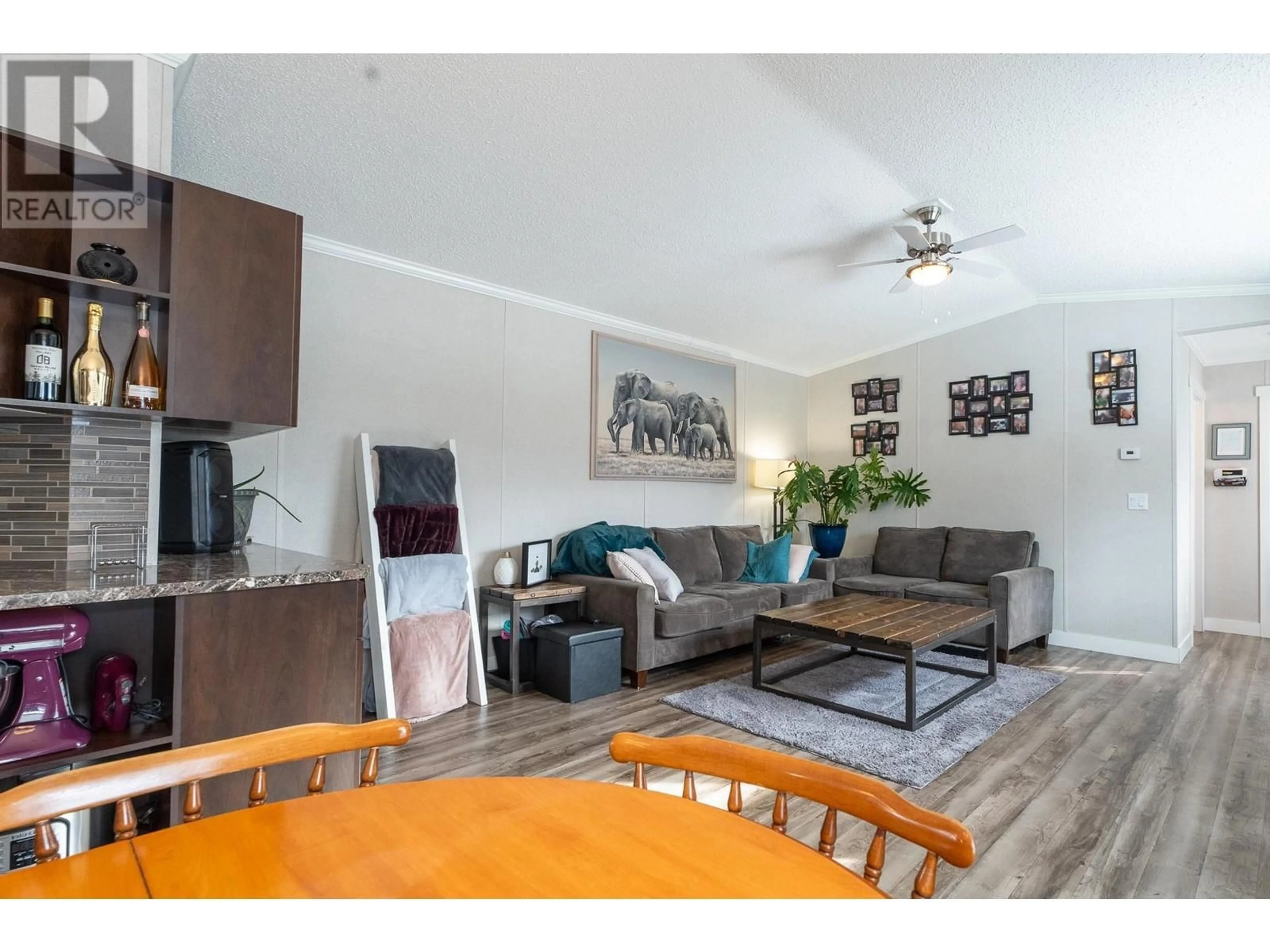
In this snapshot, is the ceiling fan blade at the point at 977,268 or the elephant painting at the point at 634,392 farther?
the elephant painting at the point at 634,392

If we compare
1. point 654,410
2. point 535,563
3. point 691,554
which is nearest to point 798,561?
point 691,554

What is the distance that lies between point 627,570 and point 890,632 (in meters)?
1.57

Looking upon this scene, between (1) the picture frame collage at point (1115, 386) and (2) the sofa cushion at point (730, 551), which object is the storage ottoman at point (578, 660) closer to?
(2) the sofa cushion at point (730, 551)

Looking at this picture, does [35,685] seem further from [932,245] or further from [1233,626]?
[1233,626]

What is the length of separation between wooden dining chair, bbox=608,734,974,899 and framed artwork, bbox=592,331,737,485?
12.0ft

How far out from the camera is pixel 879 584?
5.21 metres

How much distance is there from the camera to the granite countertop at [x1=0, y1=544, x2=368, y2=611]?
1.43 m

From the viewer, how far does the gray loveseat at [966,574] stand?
4.55 m

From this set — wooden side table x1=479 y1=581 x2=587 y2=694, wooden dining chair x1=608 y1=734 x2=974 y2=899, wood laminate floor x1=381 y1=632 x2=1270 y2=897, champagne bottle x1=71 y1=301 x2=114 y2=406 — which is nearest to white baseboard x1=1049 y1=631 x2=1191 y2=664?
wood laminate floor x1=381 y1=632 x2=1270 y2=897

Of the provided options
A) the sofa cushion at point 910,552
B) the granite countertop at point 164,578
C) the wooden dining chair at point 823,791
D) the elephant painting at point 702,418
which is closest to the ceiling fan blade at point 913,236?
the elephant painting at point 702,418

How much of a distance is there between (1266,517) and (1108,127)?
4.57 metres

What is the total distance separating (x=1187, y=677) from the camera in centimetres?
423

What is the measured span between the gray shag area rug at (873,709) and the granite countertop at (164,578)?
2.17 m
